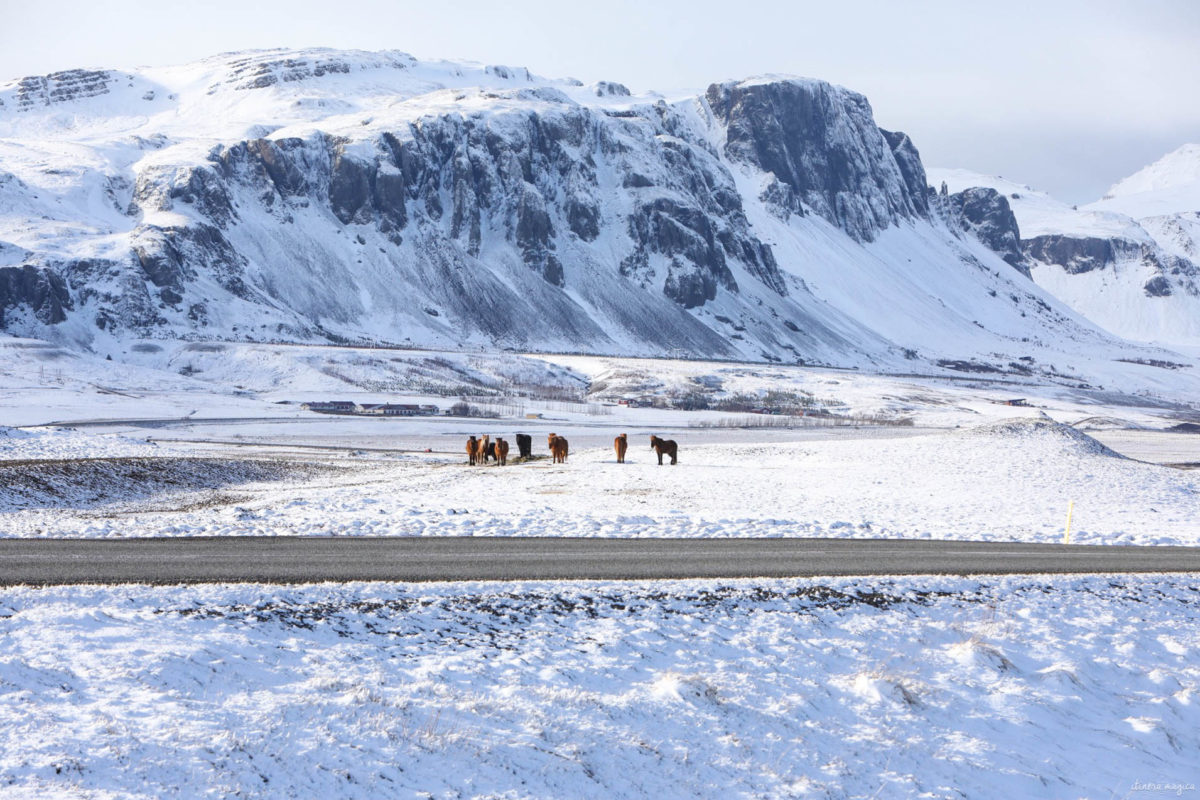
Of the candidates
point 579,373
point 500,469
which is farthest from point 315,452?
point 579,373

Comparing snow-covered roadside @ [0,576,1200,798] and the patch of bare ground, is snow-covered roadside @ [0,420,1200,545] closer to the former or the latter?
the patch of bare ground

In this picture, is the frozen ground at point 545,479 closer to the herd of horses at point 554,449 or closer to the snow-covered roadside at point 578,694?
the herd of horses at point 554,449

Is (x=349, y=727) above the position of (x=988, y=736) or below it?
above

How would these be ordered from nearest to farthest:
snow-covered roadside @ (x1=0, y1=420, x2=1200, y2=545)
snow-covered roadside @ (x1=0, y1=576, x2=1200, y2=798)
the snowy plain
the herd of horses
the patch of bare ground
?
snow-covered roadside @ (x1=0, y1=576, x2=1200, y2=798), the snowy plain, snow-covered roadside @ (x1=0, y1=420, x2=1200, y2=545), the patch of bare ground, the herd of horses

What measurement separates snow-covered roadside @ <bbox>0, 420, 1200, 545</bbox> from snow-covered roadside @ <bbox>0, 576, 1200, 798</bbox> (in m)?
7.26

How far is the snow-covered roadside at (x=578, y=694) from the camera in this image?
10922mm

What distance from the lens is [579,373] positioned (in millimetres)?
162625

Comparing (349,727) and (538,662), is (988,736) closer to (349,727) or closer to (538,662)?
(538,662)

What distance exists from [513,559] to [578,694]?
632 cm

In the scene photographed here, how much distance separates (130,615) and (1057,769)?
41.9 feet

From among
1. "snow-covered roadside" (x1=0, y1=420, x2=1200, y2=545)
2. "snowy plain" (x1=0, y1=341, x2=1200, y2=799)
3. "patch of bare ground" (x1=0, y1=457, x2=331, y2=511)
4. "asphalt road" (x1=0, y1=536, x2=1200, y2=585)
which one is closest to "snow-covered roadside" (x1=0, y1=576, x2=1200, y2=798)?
"snowy plain" (x1=0, y1=341, x2=1200, y2=799)

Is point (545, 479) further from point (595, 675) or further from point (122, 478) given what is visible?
point (595, 675)

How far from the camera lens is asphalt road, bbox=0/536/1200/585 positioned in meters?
16.7

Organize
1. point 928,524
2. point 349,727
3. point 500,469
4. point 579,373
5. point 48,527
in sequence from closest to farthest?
point 349,727 → point 48,527 → point 928,524 → point 500,469 → point 579,373
